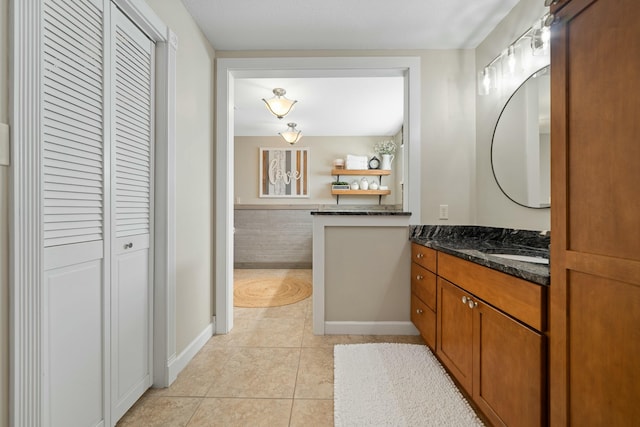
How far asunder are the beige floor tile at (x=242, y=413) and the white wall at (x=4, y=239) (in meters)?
0.77

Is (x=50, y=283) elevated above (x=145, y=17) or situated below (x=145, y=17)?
below

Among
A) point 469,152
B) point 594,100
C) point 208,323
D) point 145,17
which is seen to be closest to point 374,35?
point 469,152

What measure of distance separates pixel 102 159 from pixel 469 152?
243cm

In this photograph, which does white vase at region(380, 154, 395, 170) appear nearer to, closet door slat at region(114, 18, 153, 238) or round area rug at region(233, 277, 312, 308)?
round area rug at region(233, 277, 312, 308)

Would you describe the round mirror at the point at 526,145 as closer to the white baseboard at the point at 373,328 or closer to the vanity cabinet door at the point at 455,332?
the vanity cabinet door at the point at 455,332

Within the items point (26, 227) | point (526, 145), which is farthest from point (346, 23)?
point (26, 227)

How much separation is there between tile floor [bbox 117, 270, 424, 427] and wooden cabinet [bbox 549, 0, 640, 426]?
1.06m

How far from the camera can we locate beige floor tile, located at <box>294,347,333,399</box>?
5.22ft

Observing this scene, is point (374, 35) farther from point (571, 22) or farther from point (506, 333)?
point (506, 333)

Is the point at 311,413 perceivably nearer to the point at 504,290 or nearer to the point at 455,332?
the point at 455,332

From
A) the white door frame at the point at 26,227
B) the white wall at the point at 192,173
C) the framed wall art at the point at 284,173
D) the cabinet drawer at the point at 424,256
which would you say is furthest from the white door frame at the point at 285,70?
the framed wall art at the point at 284,173

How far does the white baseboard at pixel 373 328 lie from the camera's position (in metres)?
2.30

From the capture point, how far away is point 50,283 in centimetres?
101

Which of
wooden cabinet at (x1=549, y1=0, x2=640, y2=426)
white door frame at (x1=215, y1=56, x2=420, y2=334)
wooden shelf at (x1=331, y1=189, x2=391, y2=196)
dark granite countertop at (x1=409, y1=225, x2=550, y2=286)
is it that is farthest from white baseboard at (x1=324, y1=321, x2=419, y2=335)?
wooden shelf at (x1=331, y1=189, x2=391, y2=196)
